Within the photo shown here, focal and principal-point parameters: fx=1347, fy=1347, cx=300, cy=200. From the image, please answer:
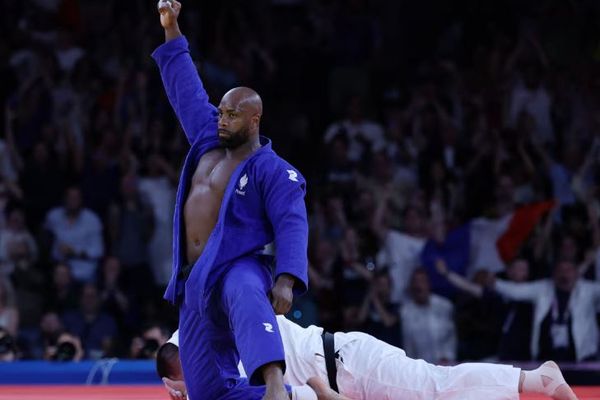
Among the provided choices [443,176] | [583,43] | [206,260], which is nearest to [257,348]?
[206,260]

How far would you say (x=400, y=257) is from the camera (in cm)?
912

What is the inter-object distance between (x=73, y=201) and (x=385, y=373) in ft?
15.1

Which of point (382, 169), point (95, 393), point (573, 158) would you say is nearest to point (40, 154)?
point (382, 169)

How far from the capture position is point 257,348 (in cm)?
461

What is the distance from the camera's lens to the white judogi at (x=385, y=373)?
17.7 feet

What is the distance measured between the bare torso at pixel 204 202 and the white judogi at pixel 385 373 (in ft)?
2.26

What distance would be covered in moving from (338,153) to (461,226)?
4.06ft

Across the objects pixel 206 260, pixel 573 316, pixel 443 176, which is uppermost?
pixel 206 260

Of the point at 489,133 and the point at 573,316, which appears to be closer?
the point at 573,316

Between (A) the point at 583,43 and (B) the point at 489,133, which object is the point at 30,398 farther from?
(A) the point at 583,43

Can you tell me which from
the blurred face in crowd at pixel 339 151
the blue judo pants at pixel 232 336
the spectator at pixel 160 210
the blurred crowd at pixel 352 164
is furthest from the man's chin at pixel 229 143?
the blurred face in crowd at pixel 339 151

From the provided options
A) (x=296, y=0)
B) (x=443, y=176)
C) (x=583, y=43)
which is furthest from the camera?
(x=296, y=0)

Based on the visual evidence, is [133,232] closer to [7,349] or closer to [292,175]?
[7,349]

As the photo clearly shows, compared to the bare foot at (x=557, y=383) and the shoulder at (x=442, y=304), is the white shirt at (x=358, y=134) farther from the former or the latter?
the bare foot at (x=557, y=383)
